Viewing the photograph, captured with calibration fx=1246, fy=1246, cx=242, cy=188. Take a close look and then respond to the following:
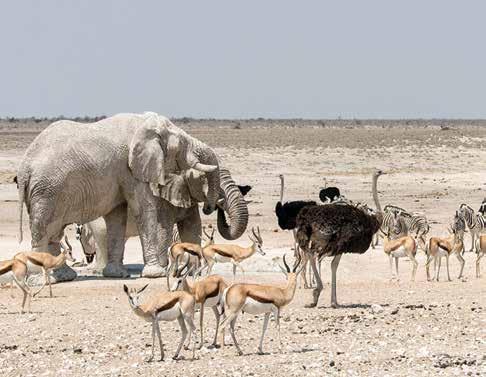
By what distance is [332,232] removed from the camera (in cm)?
1623

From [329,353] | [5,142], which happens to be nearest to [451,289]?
[329,353]

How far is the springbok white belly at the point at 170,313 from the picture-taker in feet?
40.6

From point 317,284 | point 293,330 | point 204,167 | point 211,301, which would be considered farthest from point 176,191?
point 211,301

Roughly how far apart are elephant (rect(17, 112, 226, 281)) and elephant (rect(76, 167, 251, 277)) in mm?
94

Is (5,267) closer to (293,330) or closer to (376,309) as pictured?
(293,330)

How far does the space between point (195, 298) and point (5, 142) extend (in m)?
55.0

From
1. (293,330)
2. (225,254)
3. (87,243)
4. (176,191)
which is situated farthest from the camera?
(87,243)

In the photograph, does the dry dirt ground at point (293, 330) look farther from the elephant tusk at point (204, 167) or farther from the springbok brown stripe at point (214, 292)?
the elephant tusk at point (204, 167)

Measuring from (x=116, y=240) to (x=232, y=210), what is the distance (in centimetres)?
201

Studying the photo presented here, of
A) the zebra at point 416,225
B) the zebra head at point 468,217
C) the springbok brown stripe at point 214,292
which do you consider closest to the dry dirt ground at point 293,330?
the springbok brown stripe at point 214,292

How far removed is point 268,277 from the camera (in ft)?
65.1

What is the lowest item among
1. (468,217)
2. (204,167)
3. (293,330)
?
(293,330)

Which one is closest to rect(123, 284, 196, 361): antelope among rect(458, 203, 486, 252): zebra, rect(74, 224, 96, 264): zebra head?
rect(74, 224, 96, 264): zebra head

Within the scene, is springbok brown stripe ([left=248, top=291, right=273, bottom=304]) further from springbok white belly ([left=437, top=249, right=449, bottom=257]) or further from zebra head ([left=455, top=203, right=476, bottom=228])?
zebra head ([left=455, top=203, right=476, bottom=228])
